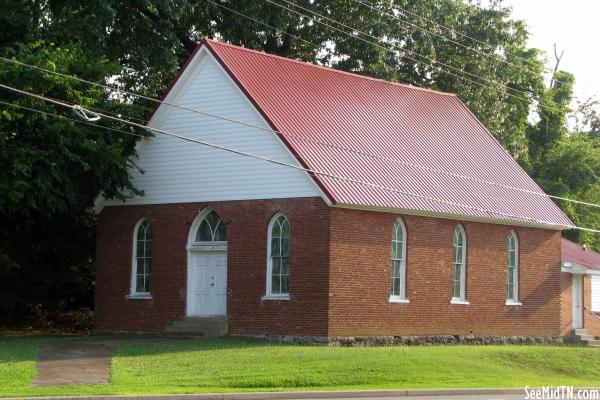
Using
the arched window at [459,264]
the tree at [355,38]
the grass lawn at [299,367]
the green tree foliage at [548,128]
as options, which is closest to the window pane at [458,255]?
the arched window at [459,264]

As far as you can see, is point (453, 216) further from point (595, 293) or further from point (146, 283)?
point (595, 293)

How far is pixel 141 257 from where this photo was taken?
Answer: 34625 mm

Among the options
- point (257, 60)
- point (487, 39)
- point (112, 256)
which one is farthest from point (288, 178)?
point (487, 39)

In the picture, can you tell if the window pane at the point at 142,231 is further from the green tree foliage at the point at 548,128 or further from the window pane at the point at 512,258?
the green tree foliage at the point at 548,128

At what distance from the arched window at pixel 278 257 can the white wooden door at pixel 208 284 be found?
1.86 m

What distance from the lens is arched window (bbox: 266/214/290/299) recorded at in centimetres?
3091

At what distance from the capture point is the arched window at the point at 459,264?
34.7m

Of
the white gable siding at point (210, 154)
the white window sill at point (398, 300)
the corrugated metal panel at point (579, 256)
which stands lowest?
the white window sill at point (398, 300)

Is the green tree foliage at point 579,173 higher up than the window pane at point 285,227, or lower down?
higher up

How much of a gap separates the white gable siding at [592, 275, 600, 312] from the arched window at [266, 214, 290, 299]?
56.4ft

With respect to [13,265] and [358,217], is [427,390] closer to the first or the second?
[358,217]

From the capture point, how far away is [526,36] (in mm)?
49281

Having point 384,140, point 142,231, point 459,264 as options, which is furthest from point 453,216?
point 142,231

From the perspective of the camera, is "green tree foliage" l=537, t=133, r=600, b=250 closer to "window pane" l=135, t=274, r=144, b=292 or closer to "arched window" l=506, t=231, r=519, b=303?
"arched window" l=506, t=231, r=519, b=303
